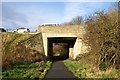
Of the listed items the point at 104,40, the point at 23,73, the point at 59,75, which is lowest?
the point at 23,73

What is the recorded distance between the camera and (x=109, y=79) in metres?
13.1

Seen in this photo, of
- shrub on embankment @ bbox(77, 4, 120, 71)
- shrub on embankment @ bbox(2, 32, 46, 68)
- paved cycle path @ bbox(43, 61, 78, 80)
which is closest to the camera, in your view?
paved cycle path @ bbox(43, 61, 78, 80)

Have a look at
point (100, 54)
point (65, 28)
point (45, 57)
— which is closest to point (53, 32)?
point (65, 28)

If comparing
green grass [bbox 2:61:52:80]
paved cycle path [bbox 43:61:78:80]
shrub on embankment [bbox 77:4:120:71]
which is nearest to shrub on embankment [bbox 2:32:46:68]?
green grass [bbox 2:61:52:80]

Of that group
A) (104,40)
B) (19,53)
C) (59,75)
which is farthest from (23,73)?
(19,53)

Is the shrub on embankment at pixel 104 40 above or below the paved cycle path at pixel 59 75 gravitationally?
above

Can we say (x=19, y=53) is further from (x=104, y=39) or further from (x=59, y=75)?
(x=59, y=75)

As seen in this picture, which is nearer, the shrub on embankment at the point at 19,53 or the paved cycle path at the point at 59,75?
the paved cycle path at the point at 59,75

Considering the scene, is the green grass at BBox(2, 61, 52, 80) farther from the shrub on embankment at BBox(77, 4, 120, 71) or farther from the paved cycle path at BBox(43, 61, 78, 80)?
the shrub on embankment at BBox(77, 4, 120, 71)

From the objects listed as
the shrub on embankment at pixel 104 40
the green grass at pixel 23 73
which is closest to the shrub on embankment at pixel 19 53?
the green grass at pixel 23 73

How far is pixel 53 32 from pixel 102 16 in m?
17.8

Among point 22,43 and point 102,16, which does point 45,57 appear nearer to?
point 22,43

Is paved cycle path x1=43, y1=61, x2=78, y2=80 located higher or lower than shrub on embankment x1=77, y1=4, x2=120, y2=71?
lower

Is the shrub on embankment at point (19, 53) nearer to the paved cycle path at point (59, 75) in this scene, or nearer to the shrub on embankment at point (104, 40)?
the paved cycle path at point (59, 75)
